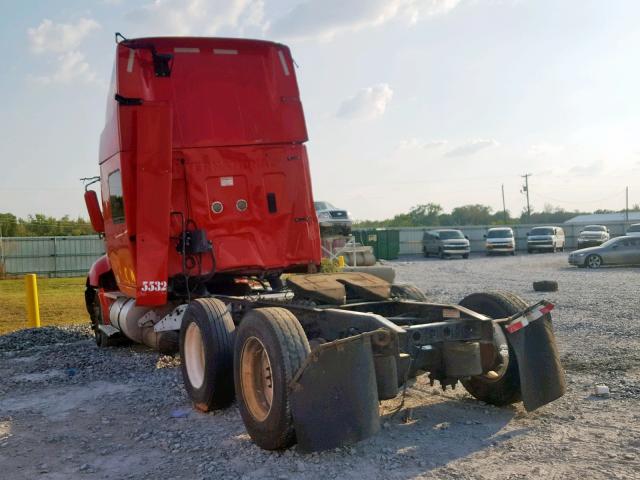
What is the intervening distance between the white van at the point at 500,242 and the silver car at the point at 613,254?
13.4m

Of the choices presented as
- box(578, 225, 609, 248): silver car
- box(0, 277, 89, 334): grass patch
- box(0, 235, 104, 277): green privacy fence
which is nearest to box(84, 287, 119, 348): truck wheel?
box(0, 277, 89, 334): grass patch

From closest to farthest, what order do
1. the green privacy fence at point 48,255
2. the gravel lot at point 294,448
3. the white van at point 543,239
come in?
1. the gravel lot at point 294,448
2. the green privacy fence at point 48,255
3. the white van at point 543,239

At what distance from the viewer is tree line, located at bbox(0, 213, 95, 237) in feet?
158

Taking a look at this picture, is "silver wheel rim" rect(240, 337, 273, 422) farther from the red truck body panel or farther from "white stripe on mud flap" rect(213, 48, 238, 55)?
"white stripe on mud flap" rect(213, 48, 238, 55)

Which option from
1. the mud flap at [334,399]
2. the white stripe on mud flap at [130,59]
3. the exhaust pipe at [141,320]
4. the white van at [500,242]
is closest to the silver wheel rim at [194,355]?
the exhaust pipe at [141,320]

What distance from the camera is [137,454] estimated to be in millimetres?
5137

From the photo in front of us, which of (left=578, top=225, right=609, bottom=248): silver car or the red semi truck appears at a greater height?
the red semi truck

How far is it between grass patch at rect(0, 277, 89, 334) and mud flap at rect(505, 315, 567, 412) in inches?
443

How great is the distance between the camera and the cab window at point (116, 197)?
8045 millimetres

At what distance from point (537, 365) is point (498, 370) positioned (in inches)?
16.9

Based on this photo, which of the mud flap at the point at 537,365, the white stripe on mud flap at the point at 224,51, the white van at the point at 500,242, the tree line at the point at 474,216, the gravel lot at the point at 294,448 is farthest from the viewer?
the tree line at the point at 474,216

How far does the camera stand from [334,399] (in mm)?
4484

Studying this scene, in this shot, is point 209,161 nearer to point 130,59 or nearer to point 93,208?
point 130,59

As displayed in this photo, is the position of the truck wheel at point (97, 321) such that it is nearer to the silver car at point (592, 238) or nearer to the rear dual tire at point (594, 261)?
the rear dual tire at point (594, 261)
